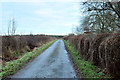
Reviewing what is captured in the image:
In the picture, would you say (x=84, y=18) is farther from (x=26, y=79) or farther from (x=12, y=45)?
(x=26, y=79)

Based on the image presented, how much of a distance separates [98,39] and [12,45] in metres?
9.71

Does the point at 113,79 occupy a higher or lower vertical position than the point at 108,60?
lower

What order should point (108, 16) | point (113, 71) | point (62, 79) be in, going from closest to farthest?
point (113, 71)
point (62, 79)
point (108, 16)

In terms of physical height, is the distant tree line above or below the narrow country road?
above

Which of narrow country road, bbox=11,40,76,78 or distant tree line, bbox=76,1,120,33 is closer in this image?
narrow country road, bbox=11,40,76,78

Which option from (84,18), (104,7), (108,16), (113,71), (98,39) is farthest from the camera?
(84,18)

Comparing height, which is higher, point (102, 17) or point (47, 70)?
point (102, 17)

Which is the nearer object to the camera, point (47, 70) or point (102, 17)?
point (47, 70)

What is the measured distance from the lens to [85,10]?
492 inches

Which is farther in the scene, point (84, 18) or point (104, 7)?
point (84, 18)

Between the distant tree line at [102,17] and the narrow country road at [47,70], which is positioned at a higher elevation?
the distant tree line at [102,17]

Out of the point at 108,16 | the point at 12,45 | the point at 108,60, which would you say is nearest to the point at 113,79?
the point at 108,60

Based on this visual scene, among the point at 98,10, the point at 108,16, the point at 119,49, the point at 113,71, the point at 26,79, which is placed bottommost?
the point at 26,79

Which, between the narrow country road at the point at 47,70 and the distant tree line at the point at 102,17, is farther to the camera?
the distant tree line at the point at 102,17
